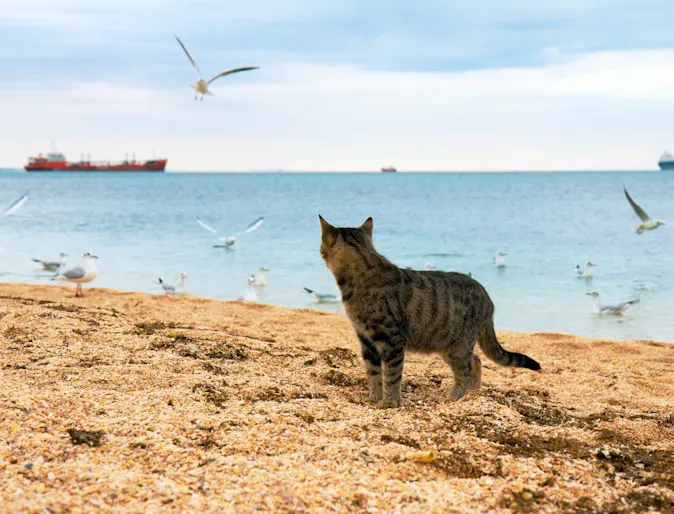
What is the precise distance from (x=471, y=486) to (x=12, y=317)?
484 centimetres

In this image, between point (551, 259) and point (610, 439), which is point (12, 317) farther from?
point (551, 259)

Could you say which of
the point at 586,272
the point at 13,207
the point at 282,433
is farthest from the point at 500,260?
the point at 282,433

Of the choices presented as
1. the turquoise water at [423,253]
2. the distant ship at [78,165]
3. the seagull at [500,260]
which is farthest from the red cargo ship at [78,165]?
the seagull at [500,260]

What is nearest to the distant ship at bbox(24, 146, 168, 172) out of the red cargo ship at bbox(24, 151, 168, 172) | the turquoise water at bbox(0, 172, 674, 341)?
the red cargo ship at bbox(24, 151, 168, 172)

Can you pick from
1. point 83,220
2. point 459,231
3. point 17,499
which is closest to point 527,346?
point 17,499

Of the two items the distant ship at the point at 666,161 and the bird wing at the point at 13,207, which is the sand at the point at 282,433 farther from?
the distant ship at the point at 666,161

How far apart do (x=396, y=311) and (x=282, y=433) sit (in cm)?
135

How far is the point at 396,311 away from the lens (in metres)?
4.34

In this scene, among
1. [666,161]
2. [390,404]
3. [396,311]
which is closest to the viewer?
[390,404]

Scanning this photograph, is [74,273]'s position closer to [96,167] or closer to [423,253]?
[423,253]

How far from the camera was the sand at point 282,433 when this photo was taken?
8.69 ft

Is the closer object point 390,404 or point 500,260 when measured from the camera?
point 390,404

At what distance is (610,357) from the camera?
7.46 m

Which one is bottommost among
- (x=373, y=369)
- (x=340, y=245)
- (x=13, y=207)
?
(x=373, y=369)
